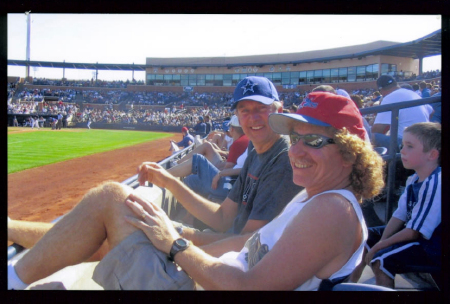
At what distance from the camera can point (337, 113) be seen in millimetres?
1639

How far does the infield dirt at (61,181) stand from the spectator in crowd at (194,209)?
11.4 feet

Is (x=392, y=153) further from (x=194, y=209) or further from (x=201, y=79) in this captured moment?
(x=201, y=79)

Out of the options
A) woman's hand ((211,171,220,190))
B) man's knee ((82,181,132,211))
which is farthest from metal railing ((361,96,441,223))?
man's knee ((82,181,132,211))

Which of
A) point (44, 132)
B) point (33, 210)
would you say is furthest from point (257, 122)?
point (44, 132)

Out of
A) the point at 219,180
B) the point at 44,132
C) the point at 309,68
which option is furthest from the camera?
the point at 309,68

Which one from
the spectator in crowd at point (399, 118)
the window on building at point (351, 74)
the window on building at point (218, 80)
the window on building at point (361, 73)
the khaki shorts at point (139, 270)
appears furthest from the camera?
the window on building at point (218, 80)

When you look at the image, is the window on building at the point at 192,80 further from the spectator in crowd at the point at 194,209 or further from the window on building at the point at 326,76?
the spectator in crowd at the point at 194,209

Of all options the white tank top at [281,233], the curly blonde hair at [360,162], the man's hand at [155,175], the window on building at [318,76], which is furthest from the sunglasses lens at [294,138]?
the window on building at [318,76]

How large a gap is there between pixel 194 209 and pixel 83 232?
89 centimetres

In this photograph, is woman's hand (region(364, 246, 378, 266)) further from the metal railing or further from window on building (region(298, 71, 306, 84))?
window on building (region(298, 71, 306, 84))

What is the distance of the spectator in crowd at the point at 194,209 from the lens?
70.4 inches

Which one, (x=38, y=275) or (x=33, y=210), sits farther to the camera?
(x=33, y=210)
